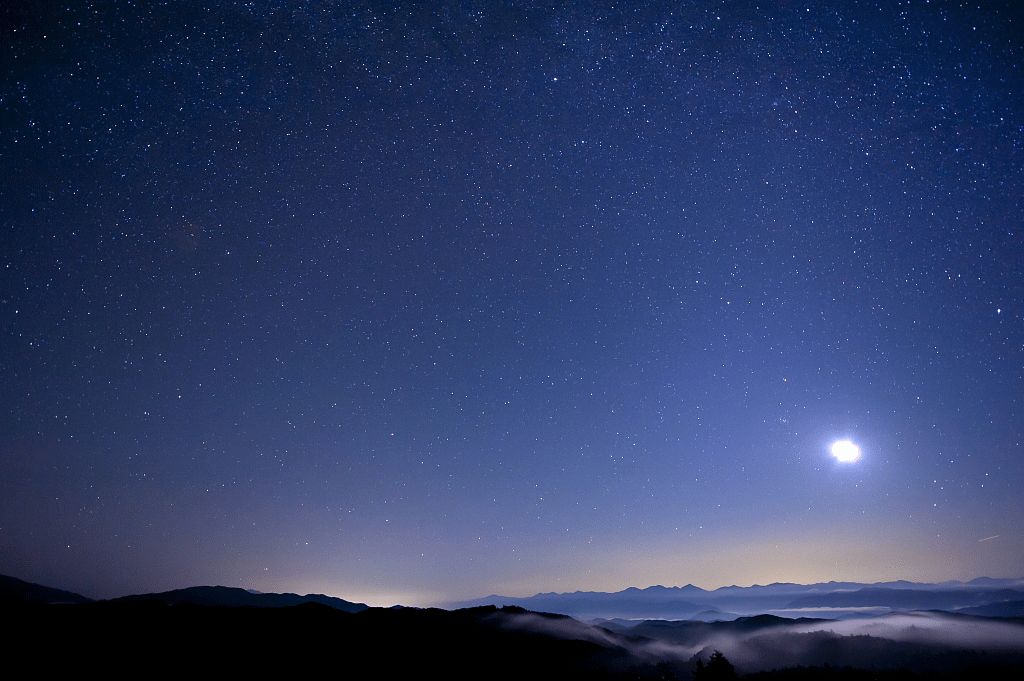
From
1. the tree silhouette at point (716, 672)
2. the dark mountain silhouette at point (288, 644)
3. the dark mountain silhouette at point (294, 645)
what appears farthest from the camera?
the tree silhouette at point (716, 672)

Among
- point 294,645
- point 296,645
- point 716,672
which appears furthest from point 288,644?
point 716,672

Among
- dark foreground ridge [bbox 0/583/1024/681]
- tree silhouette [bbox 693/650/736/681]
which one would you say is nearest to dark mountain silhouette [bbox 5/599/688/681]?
dark foreground ridge [bbox 0/583/1024/681]

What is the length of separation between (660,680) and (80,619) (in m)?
109

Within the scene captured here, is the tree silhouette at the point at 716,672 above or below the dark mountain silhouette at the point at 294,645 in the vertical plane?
below

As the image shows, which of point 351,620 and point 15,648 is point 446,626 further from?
point 15,648

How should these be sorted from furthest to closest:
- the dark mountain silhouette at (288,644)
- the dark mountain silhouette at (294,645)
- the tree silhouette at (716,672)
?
the tree silhouette at (716,672) < the dark mountain silhouette at (294,645) < the dark mountain silhouette at (288,644)

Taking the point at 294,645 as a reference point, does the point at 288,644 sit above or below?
above

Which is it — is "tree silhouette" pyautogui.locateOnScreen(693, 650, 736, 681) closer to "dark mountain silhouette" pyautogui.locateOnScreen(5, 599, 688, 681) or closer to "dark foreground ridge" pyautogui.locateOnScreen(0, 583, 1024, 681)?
"dark foreground ridge" pyautogui.locateOnScreen(0, 583, 1024, 681)

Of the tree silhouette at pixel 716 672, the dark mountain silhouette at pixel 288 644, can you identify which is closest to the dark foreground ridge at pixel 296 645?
the dark mountain silhouette at pixel 288 644

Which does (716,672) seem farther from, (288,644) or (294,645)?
(288,644)

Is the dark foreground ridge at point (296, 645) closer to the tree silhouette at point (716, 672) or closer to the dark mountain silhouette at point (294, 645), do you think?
the dark mountain silhouette at point (294, 645)

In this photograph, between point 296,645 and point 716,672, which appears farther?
point 716,672

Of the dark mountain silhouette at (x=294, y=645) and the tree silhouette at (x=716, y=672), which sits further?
the tree silhouette at (x=716, y=672)

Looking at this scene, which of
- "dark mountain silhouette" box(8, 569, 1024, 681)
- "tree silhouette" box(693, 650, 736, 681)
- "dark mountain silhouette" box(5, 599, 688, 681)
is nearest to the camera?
"dark mountain silhouette" box(5, 599, 688, 681)
